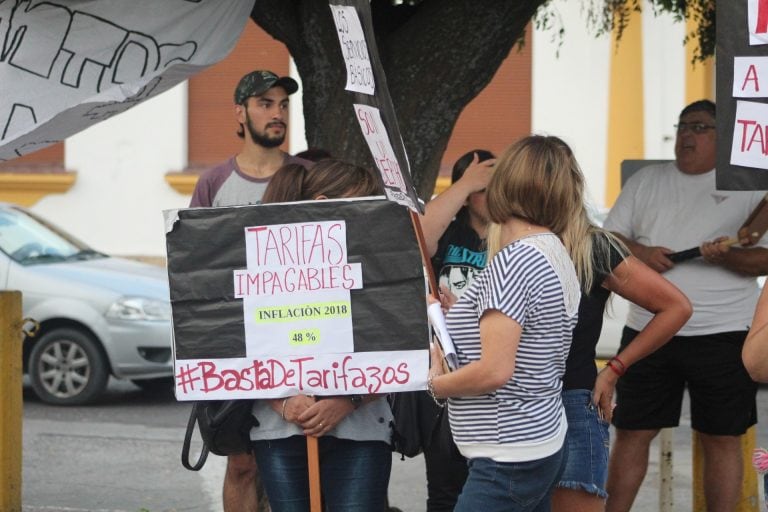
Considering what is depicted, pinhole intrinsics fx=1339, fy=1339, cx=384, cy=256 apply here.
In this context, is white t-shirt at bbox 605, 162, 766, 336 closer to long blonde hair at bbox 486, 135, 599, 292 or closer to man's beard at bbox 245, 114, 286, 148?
man's beard at bbox 245, 114, 286, 148

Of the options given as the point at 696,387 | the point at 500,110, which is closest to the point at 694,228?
the point at 696,387

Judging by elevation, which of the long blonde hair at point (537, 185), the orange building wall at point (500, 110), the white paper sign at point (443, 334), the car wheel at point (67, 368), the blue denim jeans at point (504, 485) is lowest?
the car wheel at point (67, 368)

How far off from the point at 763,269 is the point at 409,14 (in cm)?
189

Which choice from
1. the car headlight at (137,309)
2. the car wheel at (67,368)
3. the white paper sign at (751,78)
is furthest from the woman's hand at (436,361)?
the car wheel at (67,368)

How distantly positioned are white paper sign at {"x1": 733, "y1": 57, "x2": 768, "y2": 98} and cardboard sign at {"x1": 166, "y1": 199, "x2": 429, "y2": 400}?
1.05 metres

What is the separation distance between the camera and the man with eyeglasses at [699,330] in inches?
212

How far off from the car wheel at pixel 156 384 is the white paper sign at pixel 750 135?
765cm

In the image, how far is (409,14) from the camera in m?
5.91

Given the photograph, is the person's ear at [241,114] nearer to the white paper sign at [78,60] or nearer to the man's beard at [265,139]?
the man's beard at [265,139]

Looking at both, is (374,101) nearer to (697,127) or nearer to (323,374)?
(323,374)

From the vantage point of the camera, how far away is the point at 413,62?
5.70m

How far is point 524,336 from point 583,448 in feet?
2.73

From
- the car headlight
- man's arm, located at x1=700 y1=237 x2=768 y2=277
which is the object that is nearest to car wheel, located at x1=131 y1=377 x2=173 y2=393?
the car headlight

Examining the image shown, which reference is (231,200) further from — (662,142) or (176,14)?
(662,142)
